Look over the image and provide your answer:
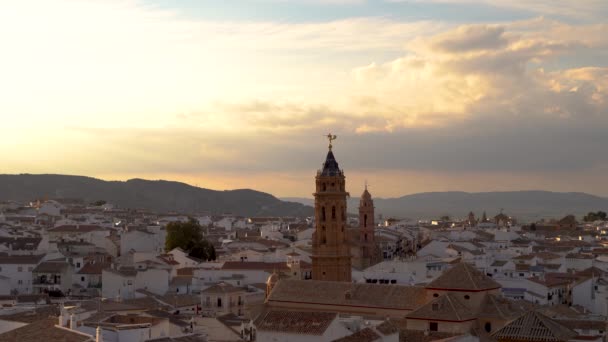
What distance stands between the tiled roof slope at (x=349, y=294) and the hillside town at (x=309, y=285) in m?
0.07

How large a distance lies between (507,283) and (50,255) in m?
31.8

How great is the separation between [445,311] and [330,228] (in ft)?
65.5

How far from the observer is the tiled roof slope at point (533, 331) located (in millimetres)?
30578

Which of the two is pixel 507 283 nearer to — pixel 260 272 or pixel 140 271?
pixel 260 272

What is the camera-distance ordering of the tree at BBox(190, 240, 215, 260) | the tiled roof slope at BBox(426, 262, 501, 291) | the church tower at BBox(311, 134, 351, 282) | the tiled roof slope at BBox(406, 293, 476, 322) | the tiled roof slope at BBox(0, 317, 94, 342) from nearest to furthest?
the tiled roof slope at BBox(0, 317, 94, 342) → the tiled roof slope at BBox(406, 293, 476, 322) → the tiled roof slope at BBox(426, 262, 501, 291) → the church tower at BBox(311, 134, 351, 282) → the tree at BBox(190, 240, 215, 260)

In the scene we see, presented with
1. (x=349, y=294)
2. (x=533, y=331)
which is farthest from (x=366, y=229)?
(x=533, y=331)

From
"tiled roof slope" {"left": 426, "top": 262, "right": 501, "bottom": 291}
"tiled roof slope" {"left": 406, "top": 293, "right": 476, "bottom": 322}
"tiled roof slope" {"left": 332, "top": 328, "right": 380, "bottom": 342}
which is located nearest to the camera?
"tiled roof slope" {"left": 332, "top": 328, "right": 380, "bottom": 342}

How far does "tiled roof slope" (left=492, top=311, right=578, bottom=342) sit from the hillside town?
0.04m

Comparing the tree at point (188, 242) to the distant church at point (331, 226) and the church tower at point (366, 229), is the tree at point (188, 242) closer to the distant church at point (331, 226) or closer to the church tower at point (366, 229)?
the church tower at point (366, 229)

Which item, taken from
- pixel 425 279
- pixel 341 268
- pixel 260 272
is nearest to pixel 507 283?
pixel 425 279

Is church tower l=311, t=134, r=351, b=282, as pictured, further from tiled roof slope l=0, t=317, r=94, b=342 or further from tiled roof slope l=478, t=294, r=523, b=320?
tiled roof slope l=0, t=317, r=94, b=342

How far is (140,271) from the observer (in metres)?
66.2

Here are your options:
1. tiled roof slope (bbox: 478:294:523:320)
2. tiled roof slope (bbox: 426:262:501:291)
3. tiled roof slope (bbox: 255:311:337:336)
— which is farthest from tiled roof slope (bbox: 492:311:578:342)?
tiled roof slope (bbox: 426:262:501:291)

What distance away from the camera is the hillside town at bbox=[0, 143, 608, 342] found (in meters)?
36.9
